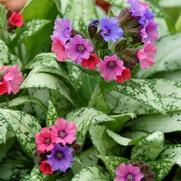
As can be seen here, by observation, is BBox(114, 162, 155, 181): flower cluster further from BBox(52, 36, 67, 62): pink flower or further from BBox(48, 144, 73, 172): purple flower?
BBox(52, 36, 67, 62): pink flower

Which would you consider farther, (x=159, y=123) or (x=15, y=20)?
(x=15, y=20)

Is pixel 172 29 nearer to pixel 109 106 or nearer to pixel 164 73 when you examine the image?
pixel 164 73

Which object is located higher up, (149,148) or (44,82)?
(44,82)

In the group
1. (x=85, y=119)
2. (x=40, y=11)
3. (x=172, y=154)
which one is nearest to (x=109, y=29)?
(x=85, y=119)

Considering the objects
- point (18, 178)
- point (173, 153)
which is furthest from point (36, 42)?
point (173, 153)

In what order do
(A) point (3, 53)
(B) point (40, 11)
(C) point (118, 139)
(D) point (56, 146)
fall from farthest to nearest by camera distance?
(B) point (40, 11) < (A) point (3, 53) < (C) point (118, 139) < (D) point (56, 146)

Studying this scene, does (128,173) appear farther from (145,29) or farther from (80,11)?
(80,11)

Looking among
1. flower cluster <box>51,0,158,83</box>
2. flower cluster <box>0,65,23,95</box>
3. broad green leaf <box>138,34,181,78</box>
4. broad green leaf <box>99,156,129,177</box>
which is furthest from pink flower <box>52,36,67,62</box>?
broad green leaf <box>138,34,181,78</box>
